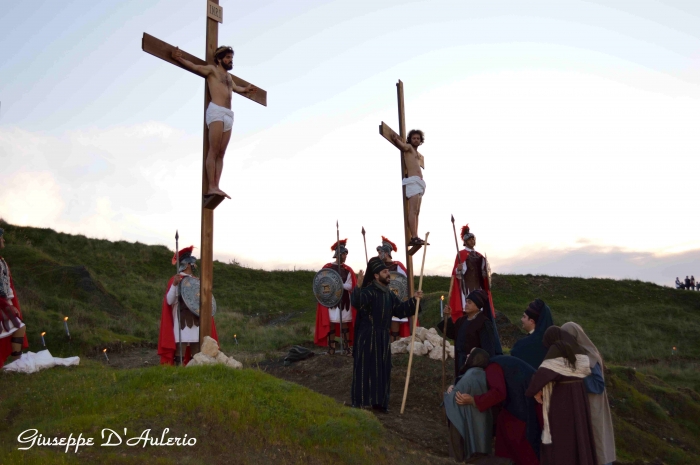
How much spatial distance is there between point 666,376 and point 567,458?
36.7 feet

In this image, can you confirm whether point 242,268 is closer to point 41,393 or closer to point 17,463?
point 41,393

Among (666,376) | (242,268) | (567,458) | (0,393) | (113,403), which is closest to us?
(567,458)

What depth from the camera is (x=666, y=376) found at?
50.4 feet

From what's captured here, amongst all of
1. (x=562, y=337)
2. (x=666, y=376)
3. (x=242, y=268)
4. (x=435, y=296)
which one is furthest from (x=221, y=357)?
(x=242, y=268)

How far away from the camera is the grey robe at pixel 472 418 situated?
6379mm

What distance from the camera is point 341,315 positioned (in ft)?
36.0

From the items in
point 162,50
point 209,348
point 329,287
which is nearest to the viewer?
point 209,348

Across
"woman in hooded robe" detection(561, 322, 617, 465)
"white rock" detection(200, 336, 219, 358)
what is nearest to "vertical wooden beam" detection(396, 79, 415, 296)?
"white rock" detection(200, 336, 219, 358)

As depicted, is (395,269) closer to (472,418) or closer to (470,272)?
(470,272)

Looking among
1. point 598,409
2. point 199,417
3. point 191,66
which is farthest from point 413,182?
point 199,417

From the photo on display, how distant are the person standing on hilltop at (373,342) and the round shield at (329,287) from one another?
2.00 meters

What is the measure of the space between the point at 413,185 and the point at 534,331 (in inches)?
180

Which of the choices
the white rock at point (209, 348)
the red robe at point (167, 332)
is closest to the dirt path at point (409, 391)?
the white rock at point (209, 348)

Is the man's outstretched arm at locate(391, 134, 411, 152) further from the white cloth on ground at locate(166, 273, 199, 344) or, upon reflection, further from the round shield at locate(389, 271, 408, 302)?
the white cloth on ground at locate(166, 273, 199, 344)
